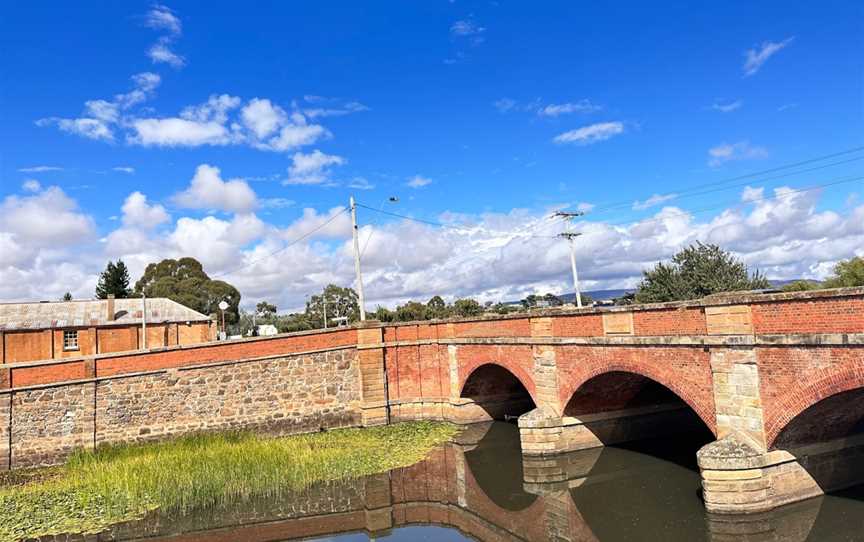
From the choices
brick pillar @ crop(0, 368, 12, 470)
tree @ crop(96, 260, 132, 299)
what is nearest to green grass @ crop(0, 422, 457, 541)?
brick pillar @ crop(0, 368, 12, 470)

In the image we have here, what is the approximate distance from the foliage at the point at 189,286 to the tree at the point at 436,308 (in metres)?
25.9

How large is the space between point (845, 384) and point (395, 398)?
17.2 m

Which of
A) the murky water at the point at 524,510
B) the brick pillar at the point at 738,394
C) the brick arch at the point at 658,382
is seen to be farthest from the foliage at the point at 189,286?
the brick pillar at the point at 738,394

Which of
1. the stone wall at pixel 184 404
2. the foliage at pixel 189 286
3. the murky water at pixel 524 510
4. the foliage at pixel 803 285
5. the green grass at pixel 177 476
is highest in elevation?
the foliage at pixel 189 286

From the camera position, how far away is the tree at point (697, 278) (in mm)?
Result: 40375

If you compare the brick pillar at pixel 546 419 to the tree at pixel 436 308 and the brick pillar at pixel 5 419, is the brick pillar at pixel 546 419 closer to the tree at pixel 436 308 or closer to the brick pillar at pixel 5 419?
the brick pillar at pixel 5 419

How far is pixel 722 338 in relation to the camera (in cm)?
1155

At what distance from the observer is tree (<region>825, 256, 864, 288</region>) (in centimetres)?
3438

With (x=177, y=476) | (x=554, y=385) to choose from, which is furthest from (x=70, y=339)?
(x=554, y=385)

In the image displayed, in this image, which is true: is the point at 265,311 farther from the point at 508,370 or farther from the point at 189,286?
the point at 508,370

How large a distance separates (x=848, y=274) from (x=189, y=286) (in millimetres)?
66653

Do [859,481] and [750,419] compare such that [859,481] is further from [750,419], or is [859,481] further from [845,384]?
[845,384]

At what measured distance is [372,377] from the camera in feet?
76.7

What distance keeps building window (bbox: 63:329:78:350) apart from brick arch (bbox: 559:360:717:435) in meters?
32.4
